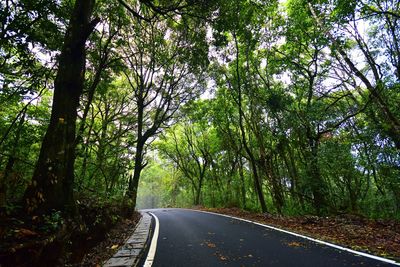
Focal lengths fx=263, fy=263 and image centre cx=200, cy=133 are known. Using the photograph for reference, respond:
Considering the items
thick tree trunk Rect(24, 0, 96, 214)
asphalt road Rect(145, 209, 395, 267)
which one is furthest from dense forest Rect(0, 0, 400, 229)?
asphalt road Rect(145, 209, 395, 267)

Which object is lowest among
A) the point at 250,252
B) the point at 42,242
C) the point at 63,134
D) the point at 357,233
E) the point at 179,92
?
the point at 250,252

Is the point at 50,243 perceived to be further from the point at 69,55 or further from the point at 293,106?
the point at 293,106

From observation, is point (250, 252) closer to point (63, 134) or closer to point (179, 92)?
Answer: point (63, 134)

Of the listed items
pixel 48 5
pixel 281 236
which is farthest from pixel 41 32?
pixel 281 236

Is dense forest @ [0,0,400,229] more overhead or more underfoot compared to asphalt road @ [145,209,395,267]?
more overhead

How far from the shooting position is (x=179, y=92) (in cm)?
1880

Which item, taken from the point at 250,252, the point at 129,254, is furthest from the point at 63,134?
the point at 250,252

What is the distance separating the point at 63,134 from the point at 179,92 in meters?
14.1

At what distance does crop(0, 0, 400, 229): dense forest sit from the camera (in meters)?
5.33

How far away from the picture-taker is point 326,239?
7.14 m

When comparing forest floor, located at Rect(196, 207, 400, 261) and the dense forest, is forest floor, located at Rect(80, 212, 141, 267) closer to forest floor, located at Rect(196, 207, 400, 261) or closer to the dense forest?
the dense forest

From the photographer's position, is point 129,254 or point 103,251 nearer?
point 129,254

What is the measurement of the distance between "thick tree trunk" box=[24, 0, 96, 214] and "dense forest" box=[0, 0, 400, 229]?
20 mm

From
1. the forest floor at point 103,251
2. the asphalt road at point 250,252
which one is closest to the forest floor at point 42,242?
the forest floor at point 103,251
